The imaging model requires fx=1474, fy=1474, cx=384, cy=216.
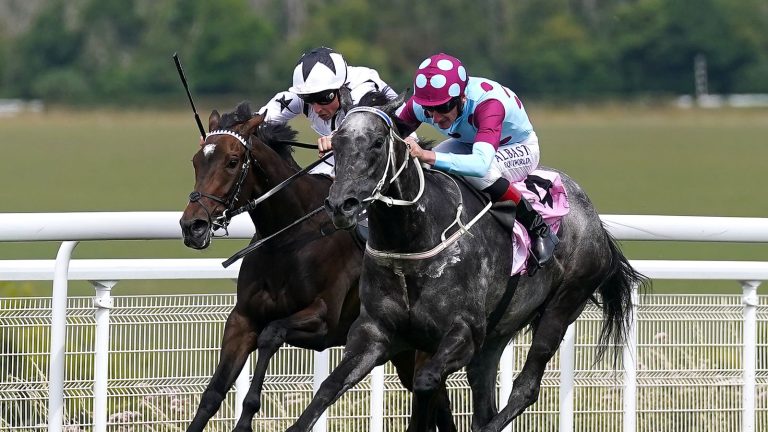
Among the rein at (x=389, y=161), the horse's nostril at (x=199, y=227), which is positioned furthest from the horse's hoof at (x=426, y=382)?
the horse's nostril at (x=199, y=227)

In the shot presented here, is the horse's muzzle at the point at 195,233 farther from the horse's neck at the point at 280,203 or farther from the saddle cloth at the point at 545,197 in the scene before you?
the saddle cloth at the point at 545,197

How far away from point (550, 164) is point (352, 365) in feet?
104

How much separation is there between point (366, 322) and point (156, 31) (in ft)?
233

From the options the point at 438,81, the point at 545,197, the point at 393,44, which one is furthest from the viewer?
the point at 393,44

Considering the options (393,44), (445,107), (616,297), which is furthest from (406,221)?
(393,44)

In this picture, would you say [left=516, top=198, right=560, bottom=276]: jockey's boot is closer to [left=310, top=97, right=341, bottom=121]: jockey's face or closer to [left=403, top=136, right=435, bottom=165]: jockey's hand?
[left=403, top=136, right=435, bottom=165]: jockey's hand

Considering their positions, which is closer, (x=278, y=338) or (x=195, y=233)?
(x=195, y=233)

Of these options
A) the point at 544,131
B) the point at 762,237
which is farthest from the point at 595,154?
the point at 762,237

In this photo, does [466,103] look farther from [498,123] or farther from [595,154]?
[595,154]

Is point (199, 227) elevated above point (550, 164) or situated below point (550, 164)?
below

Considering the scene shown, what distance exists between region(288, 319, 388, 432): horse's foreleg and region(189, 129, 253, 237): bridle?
612 mm

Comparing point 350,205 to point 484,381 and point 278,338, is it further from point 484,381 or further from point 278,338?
point 484,381

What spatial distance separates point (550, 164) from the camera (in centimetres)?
3606

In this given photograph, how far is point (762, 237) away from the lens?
18.8 ft
